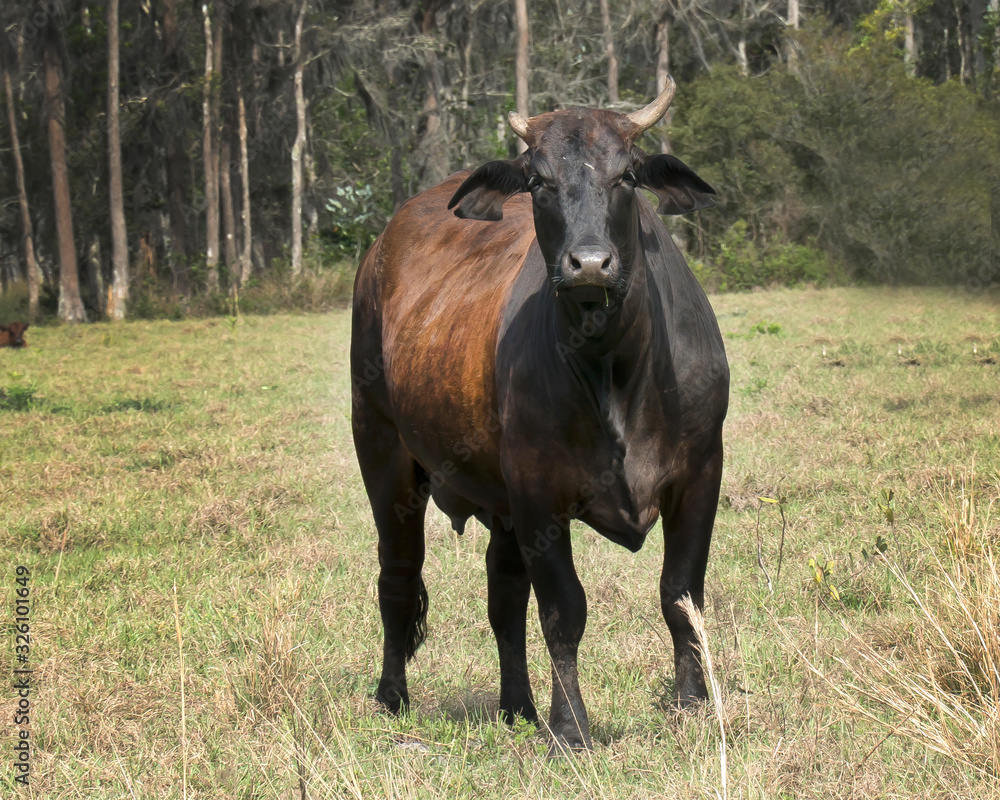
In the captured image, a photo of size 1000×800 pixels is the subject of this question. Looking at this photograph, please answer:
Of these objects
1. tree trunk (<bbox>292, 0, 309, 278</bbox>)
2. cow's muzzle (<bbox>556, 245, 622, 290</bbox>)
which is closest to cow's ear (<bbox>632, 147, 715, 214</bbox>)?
cow's muzzle (<bbox>556, 245, 622, 290</bbox>)

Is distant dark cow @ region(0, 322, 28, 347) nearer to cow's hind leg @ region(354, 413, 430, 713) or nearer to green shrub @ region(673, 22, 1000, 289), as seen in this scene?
cow's hind leg @ region(354, 413, 430, 713)

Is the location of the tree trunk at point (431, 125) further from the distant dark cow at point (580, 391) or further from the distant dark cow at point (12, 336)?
the distant dark cow at point (580, 391)

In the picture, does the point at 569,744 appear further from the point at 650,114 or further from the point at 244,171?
the point at 244,171

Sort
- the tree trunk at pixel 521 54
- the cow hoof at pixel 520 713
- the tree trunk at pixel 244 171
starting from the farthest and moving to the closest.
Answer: the tree trunk at pixel 244 171 < the tree trunk at pixel 521 54 < the cow hoof at pixel 520 713

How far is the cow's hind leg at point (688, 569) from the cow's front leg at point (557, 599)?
11.1 inches

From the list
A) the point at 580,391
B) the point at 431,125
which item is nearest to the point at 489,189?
the point at 580,391

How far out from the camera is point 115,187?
89.1ft

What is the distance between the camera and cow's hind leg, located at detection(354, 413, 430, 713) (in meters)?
4.39

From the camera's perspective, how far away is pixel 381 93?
29828 millimetres

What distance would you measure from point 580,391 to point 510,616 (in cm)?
110

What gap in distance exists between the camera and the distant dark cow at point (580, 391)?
330 centimetres

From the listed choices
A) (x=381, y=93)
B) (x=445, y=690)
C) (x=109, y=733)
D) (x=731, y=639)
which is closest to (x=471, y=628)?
(x=445, y=690)

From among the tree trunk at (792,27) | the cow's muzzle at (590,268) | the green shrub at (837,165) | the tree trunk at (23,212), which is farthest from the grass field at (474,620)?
the tree trunk at (792,27)

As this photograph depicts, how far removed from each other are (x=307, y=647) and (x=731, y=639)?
5.37 feet
